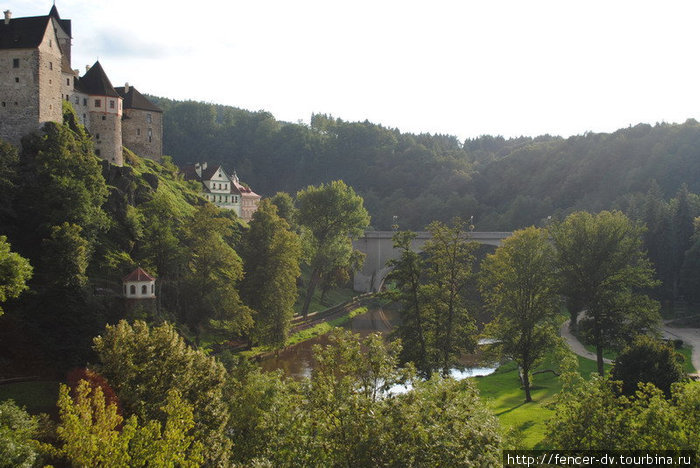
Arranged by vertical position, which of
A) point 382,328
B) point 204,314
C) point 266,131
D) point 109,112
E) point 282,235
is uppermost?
point 266,131

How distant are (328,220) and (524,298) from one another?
36190 mm

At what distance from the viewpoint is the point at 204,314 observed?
5400 centimetres

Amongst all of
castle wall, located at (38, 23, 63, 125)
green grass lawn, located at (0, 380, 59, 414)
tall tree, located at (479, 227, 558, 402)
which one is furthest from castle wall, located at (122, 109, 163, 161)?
tall tree, located at (479, 227, 558, 402)

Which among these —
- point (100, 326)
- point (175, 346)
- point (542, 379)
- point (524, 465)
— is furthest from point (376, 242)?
point (524, 465)

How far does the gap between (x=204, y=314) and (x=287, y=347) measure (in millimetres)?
11192

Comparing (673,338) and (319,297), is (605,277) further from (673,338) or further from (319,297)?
(319,297)

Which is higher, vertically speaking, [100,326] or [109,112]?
[109,112]

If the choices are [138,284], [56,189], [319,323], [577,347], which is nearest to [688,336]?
[577,347]

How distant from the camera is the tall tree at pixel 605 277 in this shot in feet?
145

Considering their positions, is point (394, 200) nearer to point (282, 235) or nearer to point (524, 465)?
point (282, 235)

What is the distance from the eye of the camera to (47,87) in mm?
53906

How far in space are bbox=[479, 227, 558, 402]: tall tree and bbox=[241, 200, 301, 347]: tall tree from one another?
20.3 meters

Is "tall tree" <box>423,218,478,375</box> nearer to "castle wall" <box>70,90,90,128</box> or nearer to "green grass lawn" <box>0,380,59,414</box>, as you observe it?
"green grass lawn" <box>0,380,59,414</box>

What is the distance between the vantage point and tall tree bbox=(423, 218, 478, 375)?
127ft
